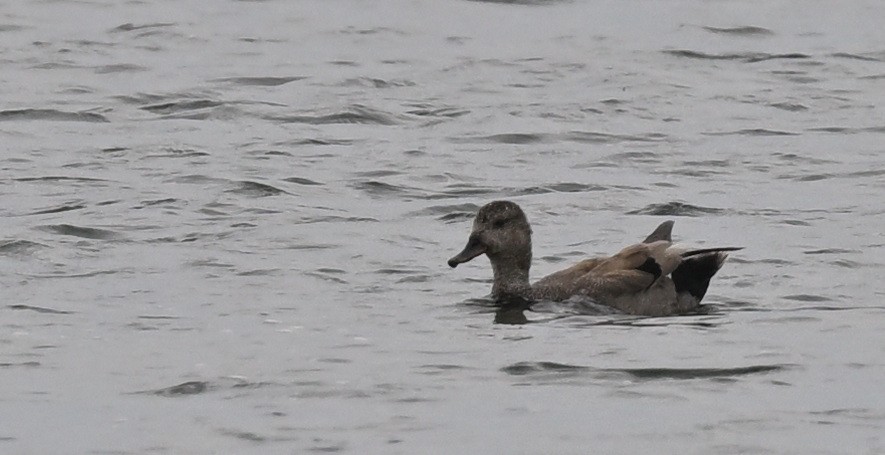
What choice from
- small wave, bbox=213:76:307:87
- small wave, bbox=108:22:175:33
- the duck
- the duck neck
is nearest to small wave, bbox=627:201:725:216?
the duck

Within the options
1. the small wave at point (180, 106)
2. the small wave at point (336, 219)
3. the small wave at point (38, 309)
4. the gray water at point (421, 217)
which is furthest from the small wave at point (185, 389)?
the small wave at point (180, 106)

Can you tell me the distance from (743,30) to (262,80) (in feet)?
26.3

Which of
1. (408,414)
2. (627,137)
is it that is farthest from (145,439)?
(627,137)

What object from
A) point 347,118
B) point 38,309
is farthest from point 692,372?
point 347,118

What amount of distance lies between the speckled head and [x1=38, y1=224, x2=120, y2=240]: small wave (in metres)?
3.32

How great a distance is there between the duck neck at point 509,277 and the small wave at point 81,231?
11.6ft

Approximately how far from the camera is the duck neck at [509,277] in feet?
48.5

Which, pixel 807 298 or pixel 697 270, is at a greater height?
pixel 697 270

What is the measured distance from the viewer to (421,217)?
18172mm

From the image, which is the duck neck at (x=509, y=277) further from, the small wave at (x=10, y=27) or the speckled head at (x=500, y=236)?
the small wave at (x=10, y=27)

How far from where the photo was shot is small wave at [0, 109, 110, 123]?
75.6 feet

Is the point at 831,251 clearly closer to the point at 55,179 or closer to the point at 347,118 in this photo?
the point at 55,179

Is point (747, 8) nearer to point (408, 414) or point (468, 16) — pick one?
point (468, 16)

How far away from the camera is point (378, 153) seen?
21422mm
